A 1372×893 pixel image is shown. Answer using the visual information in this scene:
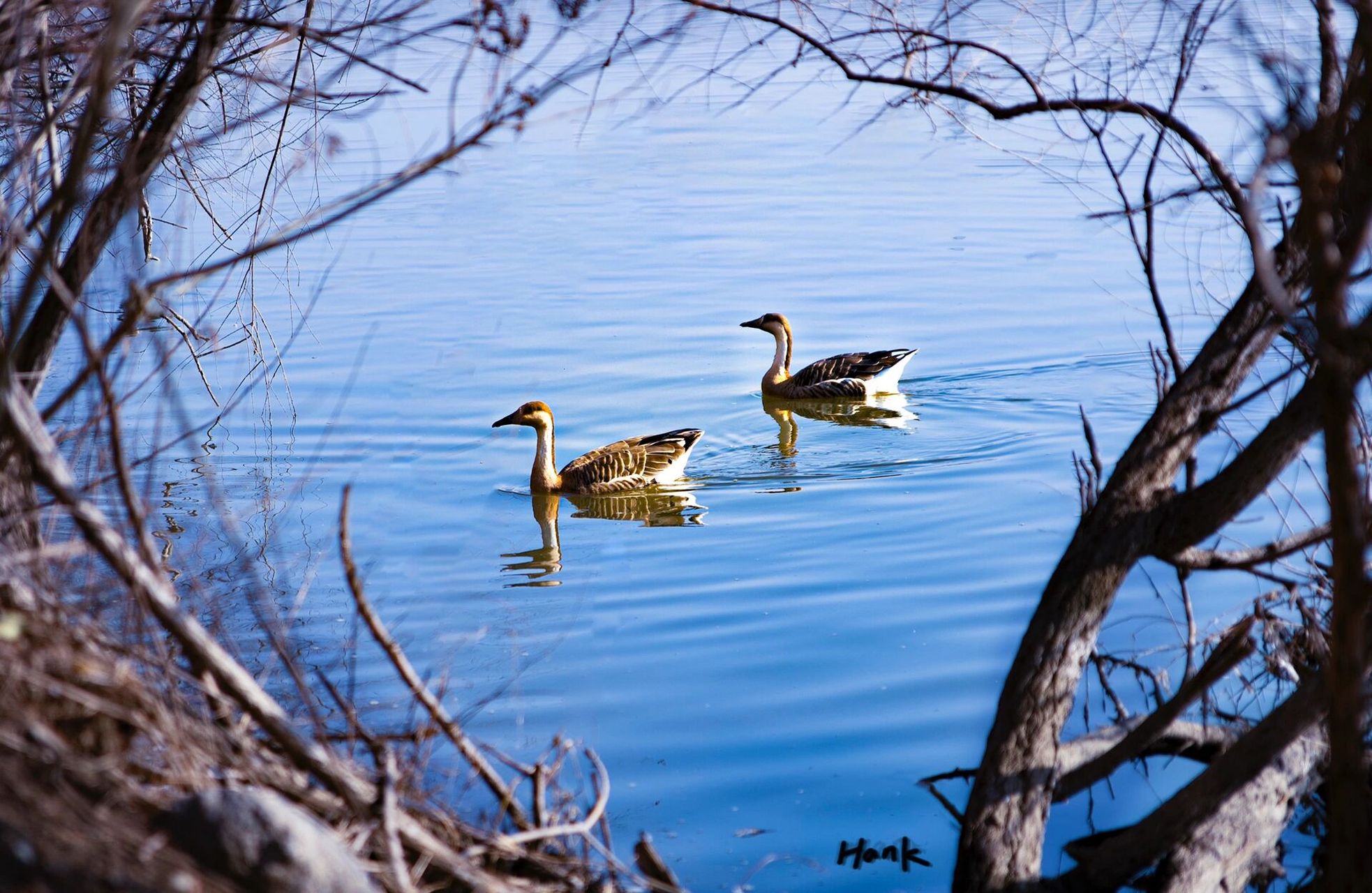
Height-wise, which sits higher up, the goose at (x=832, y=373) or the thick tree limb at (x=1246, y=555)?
the goose at (x=832, y=373)

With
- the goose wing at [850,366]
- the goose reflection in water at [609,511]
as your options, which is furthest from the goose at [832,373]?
the goose reflection in water at [609,511]

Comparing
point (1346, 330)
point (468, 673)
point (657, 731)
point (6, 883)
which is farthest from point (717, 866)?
point (1346, 330)

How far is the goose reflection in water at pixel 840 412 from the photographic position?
1334cm

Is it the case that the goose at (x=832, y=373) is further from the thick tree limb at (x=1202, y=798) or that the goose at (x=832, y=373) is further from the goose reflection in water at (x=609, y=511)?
the thick tree limb at (x=1202, y=798)

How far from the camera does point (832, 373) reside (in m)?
14.2

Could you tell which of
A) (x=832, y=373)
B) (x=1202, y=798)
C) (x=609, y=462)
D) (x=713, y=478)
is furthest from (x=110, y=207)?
(x=832, y=373)

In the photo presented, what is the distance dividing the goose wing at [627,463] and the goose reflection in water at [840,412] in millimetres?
1584

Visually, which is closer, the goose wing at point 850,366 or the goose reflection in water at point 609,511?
the goose reflection in water at point 609,511

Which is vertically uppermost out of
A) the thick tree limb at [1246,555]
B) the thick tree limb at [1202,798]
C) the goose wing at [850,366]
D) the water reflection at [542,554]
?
the goose wing at [850,366]

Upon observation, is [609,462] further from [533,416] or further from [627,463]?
[533,416]

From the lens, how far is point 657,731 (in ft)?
22.2

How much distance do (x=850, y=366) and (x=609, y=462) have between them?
3470mm
